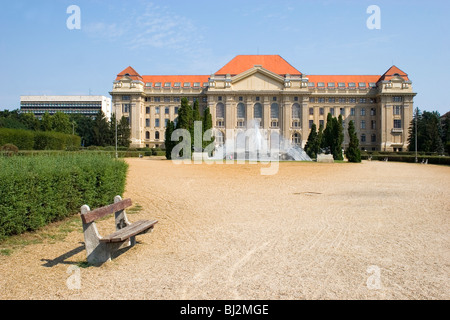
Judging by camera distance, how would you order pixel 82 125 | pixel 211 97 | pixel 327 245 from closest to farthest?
pixel 327 245 → pixel 211 97 → pixel 82 125

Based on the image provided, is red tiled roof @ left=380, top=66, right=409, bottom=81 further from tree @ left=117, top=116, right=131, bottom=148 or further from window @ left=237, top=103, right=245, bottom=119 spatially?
tree @ left=117, top=116, right=131, bottom=148

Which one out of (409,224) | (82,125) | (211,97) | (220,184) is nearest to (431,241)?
(409,224)

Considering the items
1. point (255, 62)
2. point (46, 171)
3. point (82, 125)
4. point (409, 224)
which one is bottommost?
point (409, 224)

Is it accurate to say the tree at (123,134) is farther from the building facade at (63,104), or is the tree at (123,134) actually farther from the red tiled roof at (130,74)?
the building facade at (63,104)

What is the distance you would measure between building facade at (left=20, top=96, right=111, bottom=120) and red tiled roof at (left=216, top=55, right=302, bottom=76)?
Answer: 7268 centimetres

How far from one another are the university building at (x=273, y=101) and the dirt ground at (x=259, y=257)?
237 feet

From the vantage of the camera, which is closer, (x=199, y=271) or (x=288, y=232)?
(x=199, y=271)

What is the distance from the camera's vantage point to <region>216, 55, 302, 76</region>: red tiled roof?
282ft

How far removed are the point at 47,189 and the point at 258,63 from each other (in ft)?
271

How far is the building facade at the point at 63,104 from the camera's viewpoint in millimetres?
142125

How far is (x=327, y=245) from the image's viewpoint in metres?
7.79
